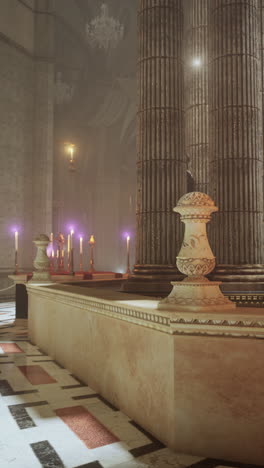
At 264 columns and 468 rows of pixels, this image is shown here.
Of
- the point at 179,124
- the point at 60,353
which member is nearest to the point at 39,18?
the point at 179,124

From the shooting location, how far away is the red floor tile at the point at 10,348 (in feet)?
20.3

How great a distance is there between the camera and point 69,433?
321cm

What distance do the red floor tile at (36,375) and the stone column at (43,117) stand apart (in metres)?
11.6

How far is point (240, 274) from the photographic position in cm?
639

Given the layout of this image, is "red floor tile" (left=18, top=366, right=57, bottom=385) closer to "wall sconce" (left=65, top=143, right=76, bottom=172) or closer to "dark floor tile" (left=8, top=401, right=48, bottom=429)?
"dark floor tile" (left=8, top=401, right=48, bottom=429)

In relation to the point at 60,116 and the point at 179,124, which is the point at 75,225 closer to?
the point at 60,116

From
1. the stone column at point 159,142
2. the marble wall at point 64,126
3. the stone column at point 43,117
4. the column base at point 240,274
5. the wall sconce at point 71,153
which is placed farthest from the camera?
the wall sconce at point 71,153

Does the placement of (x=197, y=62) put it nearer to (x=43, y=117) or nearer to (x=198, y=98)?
(x=198, y=98)

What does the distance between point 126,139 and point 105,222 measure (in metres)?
3.39

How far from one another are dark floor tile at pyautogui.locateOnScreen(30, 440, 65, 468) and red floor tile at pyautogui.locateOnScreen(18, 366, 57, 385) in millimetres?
1572

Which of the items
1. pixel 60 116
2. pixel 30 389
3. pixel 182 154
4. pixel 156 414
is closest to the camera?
pixel 156 414

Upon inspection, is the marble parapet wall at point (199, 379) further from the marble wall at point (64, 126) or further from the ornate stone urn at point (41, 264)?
the marble wall at point (64, 126)

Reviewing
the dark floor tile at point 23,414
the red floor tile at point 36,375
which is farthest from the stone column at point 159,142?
the dark floor tile at point 23,414

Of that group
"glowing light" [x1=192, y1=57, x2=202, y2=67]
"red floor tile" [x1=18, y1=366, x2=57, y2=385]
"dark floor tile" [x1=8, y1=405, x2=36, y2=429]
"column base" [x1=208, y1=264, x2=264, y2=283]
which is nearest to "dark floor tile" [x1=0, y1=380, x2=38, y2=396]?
"red floor tile" [x1=18, y1=366, x2=57, y2=385]
